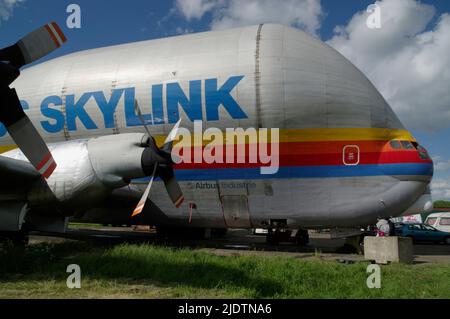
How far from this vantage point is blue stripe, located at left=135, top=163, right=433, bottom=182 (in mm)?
16266

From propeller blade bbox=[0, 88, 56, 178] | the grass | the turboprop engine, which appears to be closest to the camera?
the grass

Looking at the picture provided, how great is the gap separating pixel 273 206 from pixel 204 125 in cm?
456

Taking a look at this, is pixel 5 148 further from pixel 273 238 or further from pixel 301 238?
pixel 301 238

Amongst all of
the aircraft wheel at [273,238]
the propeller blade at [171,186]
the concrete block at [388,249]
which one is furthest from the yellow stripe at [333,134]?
the aircraft wheel at [273,238]

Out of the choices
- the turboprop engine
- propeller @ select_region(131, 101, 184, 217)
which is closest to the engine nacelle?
the turboprop engine

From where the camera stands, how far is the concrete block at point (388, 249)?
1416 centimetres

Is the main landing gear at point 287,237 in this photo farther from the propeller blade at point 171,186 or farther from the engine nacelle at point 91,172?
the engine nacelle at point 91,172

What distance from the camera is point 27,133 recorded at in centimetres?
1097

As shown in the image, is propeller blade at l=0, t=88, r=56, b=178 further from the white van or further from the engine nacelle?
the white van

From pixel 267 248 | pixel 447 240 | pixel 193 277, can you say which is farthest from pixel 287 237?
pixel 447 240

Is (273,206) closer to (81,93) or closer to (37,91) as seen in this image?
(81,93)

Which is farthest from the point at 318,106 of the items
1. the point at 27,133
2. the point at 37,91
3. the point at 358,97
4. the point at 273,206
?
the point at 37,91

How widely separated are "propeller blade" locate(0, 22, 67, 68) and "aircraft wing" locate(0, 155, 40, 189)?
372 centimetres

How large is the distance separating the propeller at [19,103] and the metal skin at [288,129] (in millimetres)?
5228
